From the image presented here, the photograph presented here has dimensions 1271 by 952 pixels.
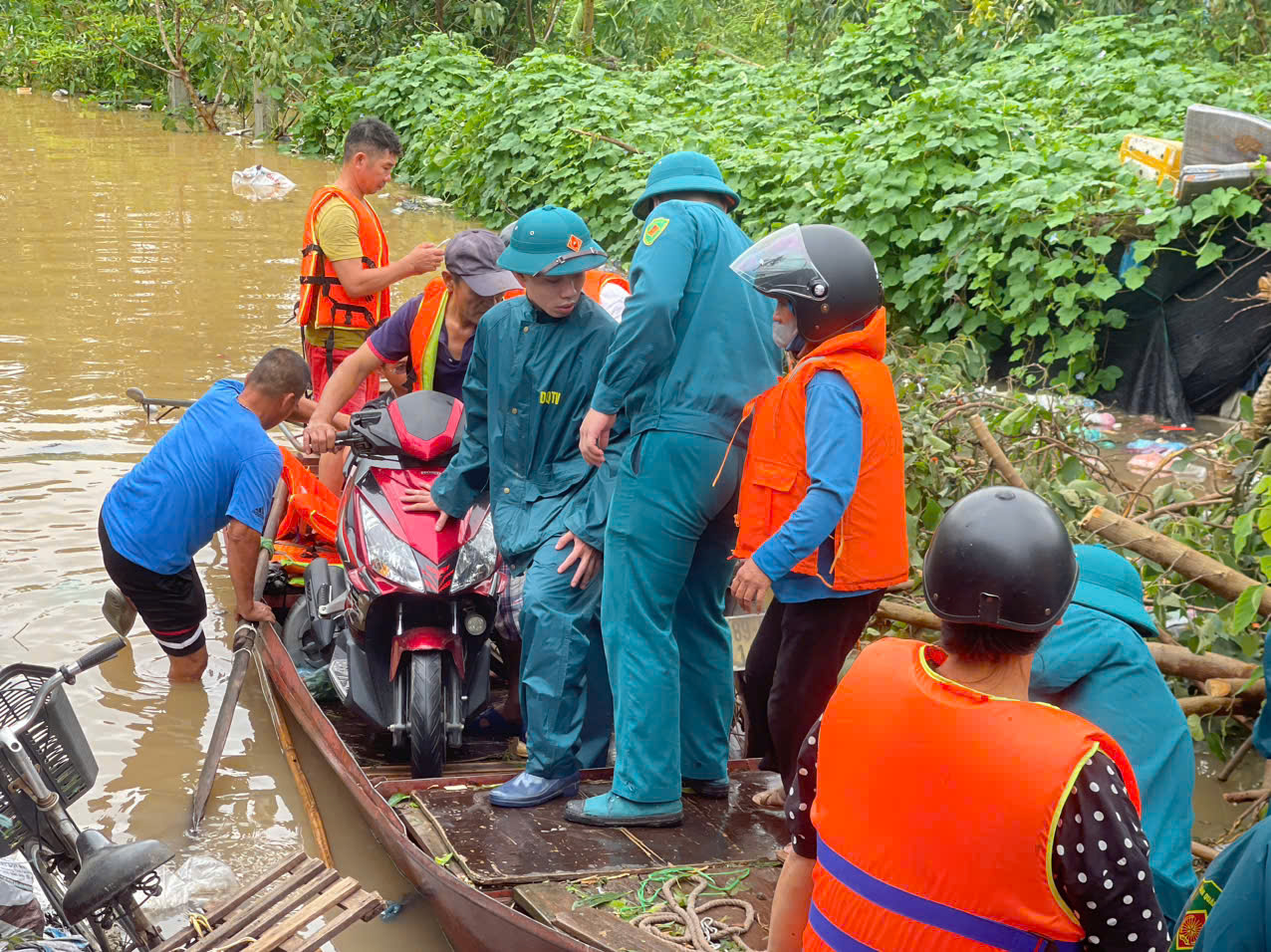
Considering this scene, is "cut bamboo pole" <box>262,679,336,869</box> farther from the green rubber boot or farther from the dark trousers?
the dark trousers

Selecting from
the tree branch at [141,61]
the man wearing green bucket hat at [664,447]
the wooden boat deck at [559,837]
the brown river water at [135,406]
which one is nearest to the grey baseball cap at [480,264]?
the man wearing green bucket hat at [664,447]

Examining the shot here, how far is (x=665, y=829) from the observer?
4.10 m

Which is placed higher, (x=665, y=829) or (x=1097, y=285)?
(x=1097, y=285)

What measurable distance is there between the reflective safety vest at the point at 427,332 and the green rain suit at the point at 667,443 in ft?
5.23

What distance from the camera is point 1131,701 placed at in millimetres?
2527

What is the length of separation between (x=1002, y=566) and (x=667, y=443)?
6.67ft

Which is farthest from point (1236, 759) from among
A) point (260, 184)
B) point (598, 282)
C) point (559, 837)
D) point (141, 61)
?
point (141, 61)

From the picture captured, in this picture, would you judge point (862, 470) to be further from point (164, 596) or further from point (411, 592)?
point (164, 596)

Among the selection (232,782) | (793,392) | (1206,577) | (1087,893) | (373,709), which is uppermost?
(793,392)

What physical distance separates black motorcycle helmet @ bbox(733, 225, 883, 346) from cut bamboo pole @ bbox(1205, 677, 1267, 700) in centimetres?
205

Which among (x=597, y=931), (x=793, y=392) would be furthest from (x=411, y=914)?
(x=793, y=392)

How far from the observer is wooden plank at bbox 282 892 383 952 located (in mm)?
3157

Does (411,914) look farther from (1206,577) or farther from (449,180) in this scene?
(449,180)

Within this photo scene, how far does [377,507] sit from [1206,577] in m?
2.97
